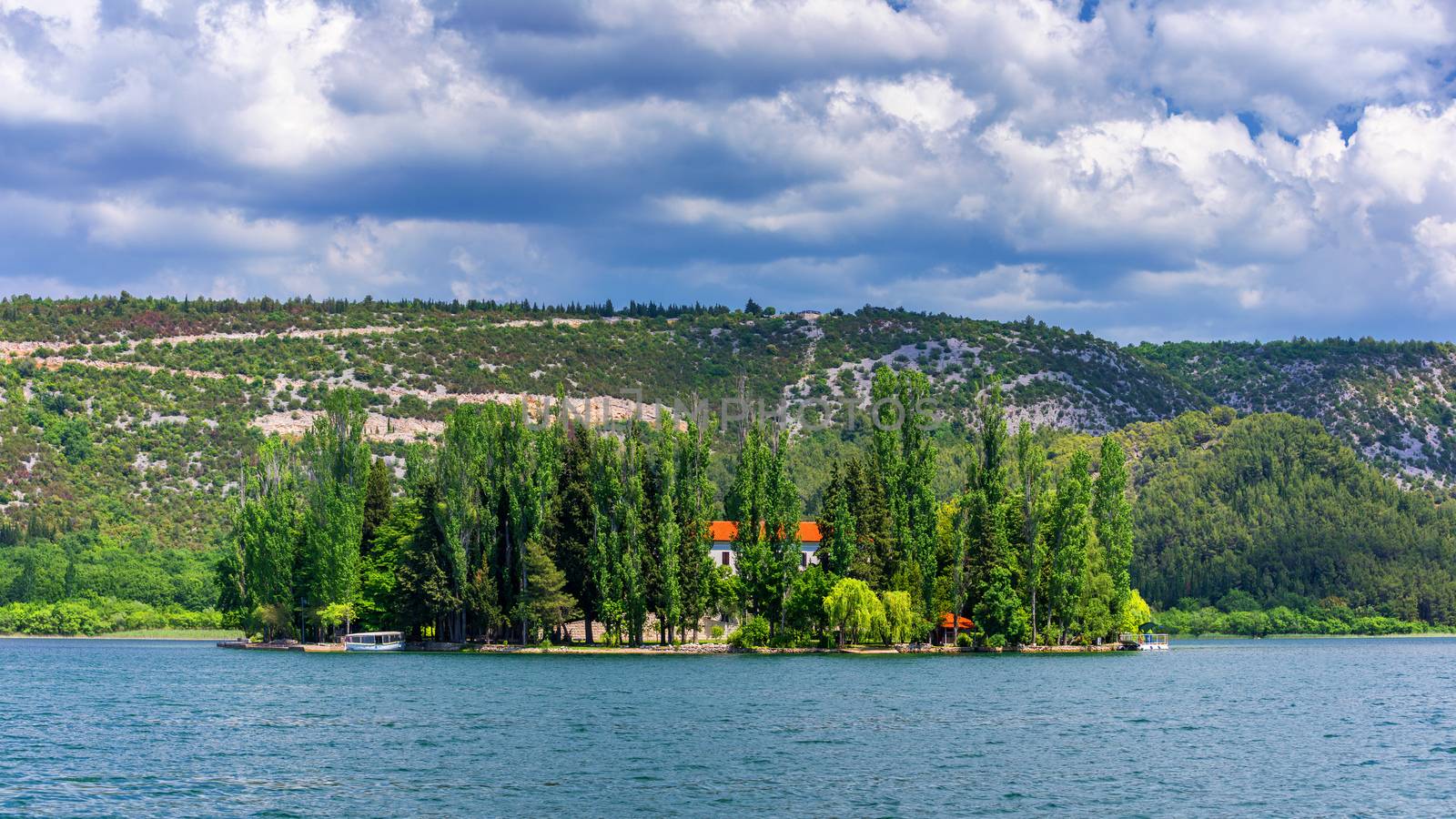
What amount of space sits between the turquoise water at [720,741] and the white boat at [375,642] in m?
14.6

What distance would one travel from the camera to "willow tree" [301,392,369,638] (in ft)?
318

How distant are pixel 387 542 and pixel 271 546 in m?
8.02

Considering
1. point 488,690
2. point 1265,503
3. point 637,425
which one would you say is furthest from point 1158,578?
point 488,690

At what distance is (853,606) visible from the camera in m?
87.8

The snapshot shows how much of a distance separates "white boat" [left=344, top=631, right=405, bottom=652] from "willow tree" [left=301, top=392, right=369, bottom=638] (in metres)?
2.83

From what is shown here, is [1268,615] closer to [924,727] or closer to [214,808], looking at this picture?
[924,727]

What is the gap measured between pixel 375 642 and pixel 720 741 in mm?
57438

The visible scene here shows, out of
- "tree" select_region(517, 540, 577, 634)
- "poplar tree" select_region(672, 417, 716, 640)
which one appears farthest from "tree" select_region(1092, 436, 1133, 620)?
"tree" select_region(517, 540, 577, 634)

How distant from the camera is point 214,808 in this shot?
33.3 meters

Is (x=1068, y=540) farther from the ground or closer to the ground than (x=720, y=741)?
farther from the ground

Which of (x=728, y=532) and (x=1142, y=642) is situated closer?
(x=1142, y=642)

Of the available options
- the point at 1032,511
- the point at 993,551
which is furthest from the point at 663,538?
the point at 1032,511

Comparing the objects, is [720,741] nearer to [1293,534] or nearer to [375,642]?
[375,642]

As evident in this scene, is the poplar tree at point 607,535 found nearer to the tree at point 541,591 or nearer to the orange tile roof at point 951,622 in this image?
the tree at point 541,591
